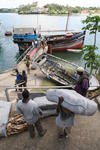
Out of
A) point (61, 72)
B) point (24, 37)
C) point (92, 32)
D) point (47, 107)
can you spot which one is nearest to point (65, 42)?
point (24, 37)

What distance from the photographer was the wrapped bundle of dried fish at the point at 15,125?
4305mm

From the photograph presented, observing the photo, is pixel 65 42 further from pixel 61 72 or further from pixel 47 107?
pixel 47 107

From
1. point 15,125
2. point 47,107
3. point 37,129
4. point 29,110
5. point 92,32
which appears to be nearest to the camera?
point 29,110

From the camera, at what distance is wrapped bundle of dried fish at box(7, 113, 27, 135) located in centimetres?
430

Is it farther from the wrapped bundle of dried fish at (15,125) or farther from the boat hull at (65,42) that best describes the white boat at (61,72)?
the boat hull at (65,42)

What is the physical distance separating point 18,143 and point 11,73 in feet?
31.2

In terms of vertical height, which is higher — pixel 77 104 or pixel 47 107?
pixel 77 104

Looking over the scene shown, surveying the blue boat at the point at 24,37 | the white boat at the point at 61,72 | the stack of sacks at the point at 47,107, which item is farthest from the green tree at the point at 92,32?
the blue boat at the point at 24,37

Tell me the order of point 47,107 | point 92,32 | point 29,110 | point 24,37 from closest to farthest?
point 29,110
point 47,107
point 92,32
point 24,37

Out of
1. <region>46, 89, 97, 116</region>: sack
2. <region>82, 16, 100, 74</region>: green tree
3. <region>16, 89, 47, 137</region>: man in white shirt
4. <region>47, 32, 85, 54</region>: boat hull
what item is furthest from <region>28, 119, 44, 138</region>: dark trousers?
<region>47, 32, 85, 54</region>: boat hull

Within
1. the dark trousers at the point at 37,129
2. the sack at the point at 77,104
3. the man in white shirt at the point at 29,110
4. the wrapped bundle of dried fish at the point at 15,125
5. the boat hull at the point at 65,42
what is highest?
the sack at the point at 77,104

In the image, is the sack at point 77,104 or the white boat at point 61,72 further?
the white boat at point 61,72

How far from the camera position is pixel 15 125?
14.6 feet

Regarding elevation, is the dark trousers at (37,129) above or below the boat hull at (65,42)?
above
